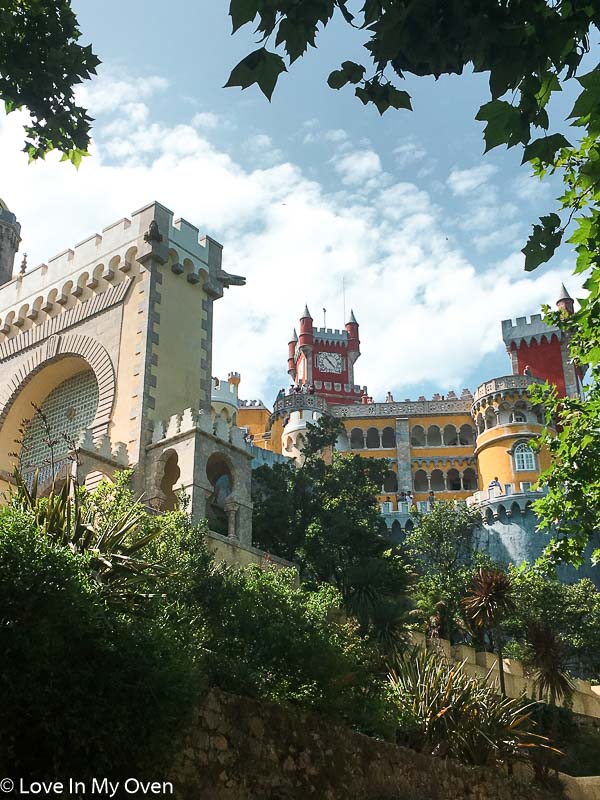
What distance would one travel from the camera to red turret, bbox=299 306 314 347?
3248 inches

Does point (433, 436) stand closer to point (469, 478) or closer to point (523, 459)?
point (469, 478)

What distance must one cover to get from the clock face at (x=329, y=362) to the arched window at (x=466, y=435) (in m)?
18.2

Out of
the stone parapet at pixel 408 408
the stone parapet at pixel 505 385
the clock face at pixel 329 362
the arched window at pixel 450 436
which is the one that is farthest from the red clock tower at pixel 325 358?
the stone parapet at pixel 505 385

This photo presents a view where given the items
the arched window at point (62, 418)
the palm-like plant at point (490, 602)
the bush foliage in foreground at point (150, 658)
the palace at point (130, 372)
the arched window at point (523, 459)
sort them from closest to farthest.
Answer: the bush foliage in foreground at point (150, 658)
the palace at point (130, 372)
the palm-like plant at point (490, 602)
the arched window at point (62, 418)
the arched window at point (523, 459)

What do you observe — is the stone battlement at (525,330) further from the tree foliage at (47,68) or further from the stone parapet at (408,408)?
the tree foliage at (47,68)

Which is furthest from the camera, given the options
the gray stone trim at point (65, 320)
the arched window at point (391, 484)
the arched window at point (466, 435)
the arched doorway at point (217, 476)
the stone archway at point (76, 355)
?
the arched window at point (466, 435)

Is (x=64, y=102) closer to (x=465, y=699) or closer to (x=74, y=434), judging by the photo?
(x=465, y=699)

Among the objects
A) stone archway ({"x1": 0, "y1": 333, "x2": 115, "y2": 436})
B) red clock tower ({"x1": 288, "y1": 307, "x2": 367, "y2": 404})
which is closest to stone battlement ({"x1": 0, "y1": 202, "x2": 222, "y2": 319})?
stone archway ({"x1": 0, "y1": 333, "x2": 115, "y2": 436})

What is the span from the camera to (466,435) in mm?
66375

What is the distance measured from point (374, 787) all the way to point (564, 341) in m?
55.3

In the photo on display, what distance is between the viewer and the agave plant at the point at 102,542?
402 inches

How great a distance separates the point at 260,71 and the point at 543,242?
2649 mm

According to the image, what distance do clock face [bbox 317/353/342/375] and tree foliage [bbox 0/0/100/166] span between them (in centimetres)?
7220

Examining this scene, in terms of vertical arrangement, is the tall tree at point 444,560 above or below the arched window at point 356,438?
below
